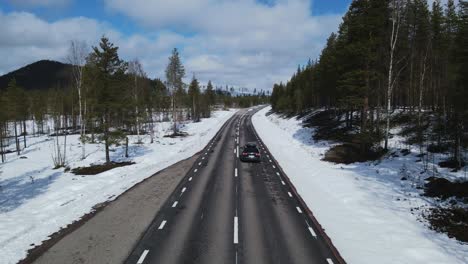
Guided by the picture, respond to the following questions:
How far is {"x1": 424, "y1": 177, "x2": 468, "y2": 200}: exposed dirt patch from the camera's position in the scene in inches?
556

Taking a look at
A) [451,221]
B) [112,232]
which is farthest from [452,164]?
[112,232]

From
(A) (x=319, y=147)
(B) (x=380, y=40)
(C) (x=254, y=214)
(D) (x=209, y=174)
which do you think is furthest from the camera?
(A) (x=319, y=147)

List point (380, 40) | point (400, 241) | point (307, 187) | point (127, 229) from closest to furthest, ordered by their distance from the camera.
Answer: point (400, 241)
point (127, 229)
point (307, 187)
point (380, 40)

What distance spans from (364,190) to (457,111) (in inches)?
289

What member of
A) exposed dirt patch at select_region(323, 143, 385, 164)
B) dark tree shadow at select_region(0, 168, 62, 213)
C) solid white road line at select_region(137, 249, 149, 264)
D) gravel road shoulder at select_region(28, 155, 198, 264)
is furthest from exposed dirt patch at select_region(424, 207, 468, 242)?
dark tree shadow at select_region(0, 168, 62, 213)

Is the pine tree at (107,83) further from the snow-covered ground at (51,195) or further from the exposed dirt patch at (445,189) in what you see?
the exposed dirt patch at (445,189)

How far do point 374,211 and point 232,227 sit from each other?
701 centimetres

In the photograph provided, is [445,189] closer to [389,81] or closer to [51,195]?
[389,81]

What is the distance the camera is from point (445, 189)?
14.8 meters

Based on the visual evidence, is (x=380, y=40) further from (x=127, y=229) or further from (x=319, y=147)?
(x=127, y=229)

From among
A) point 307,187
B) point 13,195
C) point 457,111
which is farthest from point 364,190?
point 13,195

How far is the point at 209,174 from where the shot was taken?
22.2 meters

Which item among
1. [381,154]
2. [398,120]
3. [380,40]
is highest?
[380,40]

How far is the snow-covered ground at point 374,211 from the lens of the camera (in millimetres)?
10062
